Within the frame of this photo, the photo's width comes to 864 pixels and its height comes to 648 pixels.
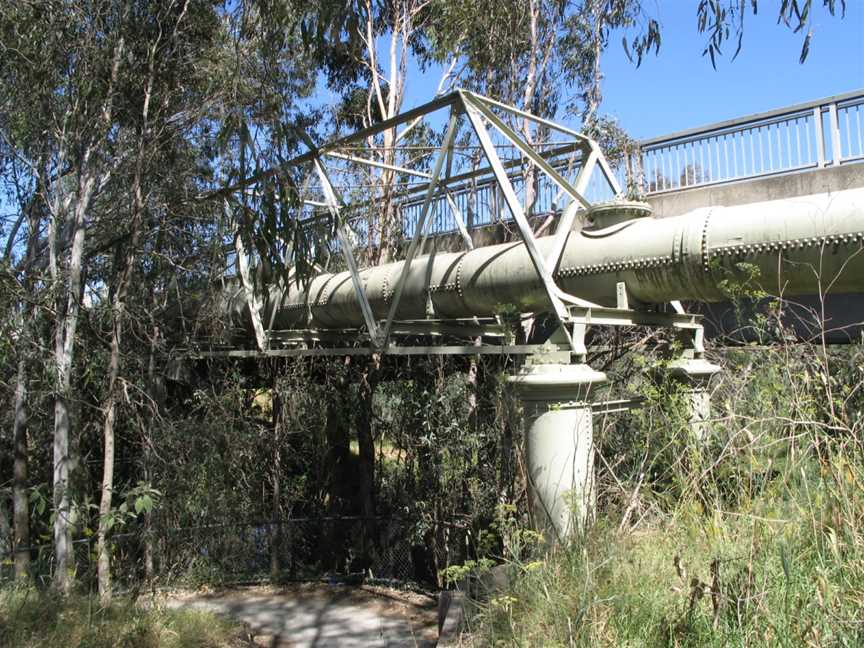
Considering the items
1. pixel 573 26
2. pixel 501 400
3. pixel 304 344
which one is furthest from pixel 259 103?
pixel 573 26

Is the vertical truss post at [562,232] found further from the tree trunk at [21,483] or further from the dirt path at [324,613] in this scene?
the tree trunk at [21,483]

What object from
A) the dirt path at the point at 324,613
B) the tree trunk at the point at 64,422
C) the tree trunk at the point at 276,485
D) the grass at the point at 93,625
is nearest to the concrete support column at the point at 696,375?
the dirt path at the point at 324,613

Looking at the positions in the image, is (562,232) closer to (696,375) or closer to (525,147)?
(525,147)

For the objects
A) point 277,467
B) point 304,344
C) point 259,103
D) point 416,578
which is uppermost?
point 259,103

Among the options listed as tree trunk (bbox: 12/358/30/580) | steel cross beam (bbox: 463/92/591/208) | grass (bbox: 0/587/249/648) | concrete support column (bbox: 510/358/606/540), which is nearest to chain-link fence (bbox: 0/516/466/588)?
tree trunk (bbox: 12/358/30/580)

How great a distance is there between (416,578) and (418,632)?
224 centimetres

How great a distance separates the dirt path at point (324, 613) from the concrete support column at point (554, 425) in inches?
103

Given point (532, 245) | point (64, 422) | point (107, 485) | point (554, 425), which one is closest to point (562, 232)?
point (532, 245)

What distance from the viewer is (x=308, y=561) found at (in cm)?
1053

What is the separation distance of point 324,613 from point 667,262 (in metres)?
5.53

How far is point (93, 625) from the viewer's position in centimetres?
531

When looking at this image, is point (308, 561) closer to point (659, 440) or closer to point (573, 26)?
point (659, 440)

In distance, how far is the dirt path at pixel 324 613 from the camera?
7.20 m

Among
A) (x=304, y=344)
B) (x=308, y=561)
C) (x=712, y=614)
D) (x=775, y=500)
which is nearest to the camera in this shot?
(x=712, y=614)
